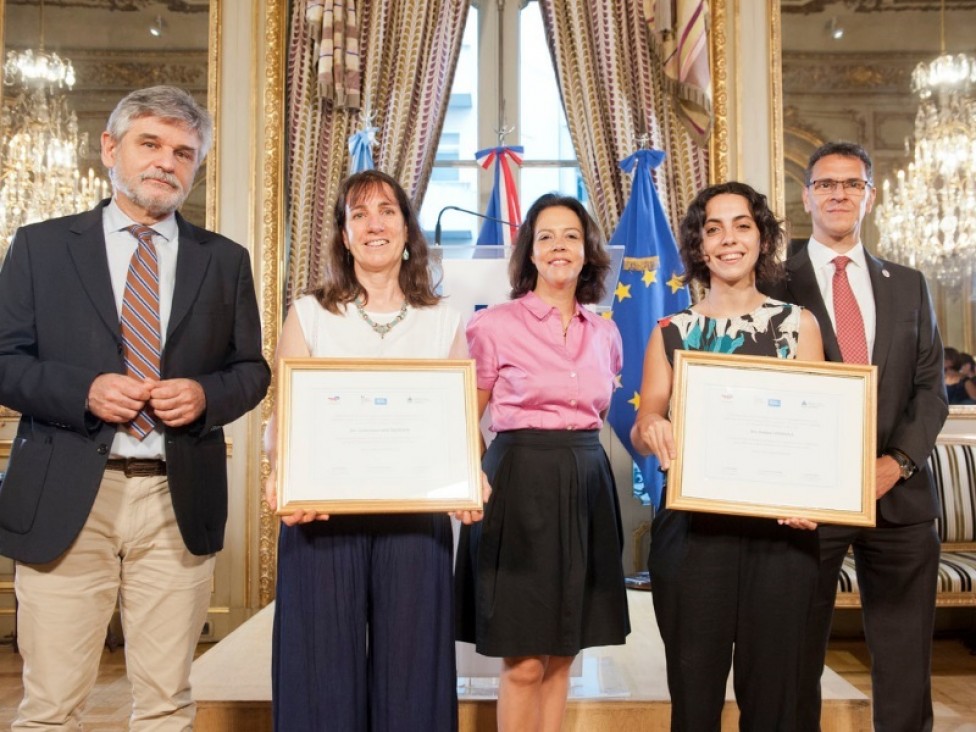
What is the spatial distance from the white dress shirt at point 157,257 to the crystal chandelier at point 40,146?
8.71 feet

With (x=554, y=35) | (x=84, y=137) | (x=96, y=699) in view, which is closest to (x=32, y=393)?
(x=96, y=699)

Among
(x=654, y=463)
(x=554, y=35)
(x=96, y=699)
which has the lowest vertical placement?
(x=96, y=699)

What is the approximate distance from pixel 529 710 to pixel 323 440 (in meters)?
0.78

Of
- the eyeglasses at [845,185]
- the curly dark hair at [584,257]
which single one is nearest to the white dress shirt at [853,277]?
the eyeglasses at [845,185]

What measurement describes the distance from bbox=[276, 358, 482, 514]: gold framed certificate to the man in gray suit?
856 mm

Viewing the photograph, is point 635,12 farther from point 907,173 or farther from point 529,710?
point 529,710

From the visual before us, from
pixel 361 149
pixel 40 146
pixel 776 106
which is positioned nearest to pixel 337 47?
pixel 361 149

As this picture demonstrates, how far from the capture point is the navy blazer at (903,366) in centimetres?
209

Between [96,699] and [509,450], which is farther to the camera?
[96,699]

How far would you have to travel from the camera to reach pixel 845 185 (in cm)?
221

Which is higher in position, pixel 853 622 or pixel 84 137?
pixel 84 137

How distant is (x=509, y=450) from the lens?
6.75ft

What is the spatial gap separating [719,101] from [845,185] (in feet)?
7.64

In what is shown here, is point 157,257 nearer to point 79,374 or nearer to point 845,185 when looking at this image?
point 79,374
